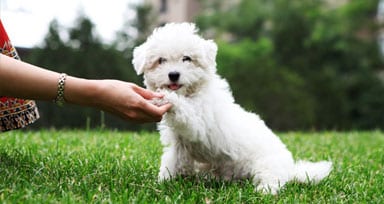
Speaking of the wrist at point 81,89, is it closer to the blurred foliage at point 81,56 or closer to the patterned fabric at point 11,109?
the patterned fabric at point 11,109

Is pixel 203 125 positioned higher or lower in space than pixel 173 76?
lower

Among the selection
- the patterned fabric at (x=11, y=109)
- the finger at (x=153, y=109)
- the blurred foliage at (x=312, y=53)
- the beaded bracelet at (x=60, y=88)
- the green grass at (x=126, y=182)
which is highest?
the blurred foliage at (x=312, y=53)

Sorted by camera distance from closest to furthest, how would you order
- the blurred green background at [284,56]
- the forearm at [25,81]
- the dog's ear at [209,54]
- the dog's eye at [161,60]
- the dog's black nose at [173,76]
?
the forearm at [25,81] < the dog's black nose at [173,76] < the dog's eye at [161,60] < the dog's ear at [209,54] < the blurred green background at [284,56]

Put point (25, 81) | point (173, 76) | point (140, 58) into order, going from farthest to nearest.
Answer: point (140, 58) < point (173, 76) < point (25, 81)

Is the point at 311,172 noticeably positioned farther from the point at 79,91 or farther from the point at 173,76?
the point at 79,91

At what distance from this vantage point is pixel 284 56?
3100 centimetres

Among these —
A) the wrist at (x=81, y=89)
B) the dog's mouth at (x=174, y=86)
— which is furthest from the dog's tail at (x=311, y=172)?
the wrist at (x=81, y=89)

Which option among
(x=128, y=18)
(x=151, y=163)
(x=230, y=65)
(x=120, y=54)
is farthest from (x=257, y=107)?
(x=151, y=163)

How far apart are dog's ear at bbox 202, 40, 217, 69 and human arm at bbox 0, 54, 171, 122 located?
778 millimetres

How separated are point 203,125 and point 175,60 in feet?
1.77

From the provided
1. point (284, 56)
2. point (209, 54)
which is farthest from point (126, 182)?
point (284, 56)

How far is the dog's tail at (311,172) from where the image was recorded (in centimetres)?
427

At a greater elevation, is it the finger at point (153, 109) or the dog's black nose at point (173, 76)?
the dog's black nose at point (173, 76)

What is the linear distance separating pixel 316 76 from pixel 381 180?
25.4 metres
